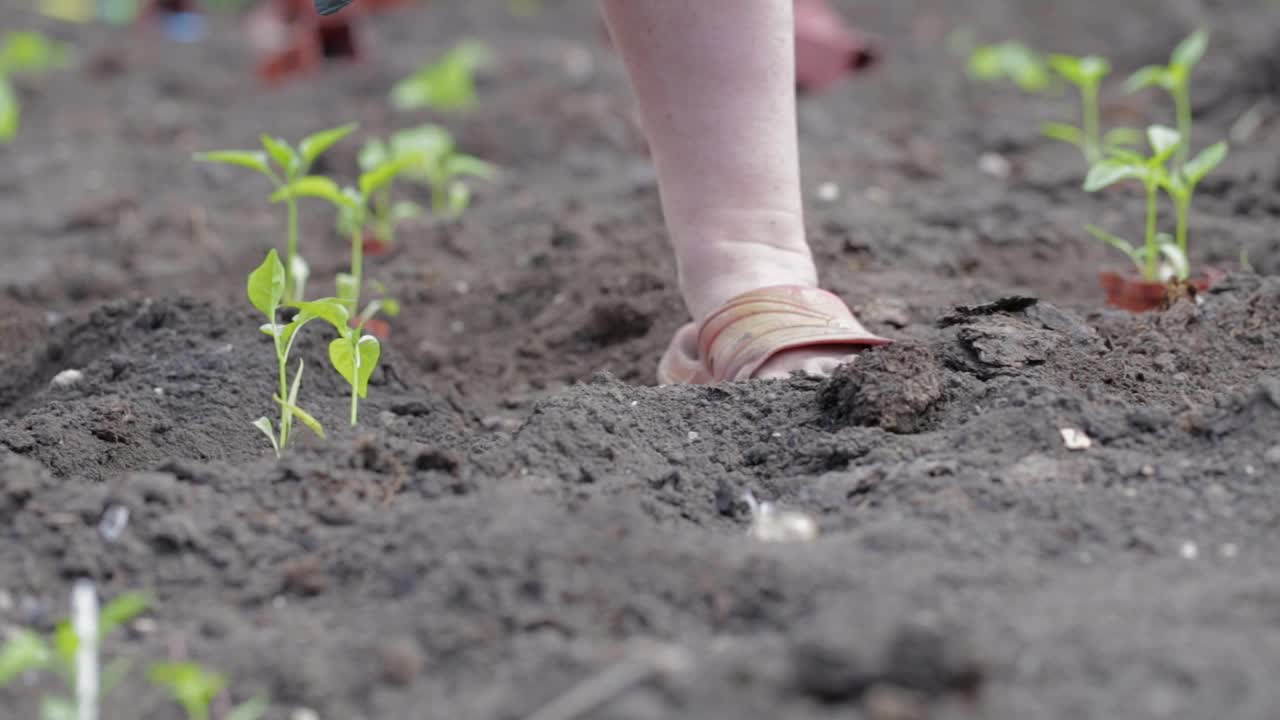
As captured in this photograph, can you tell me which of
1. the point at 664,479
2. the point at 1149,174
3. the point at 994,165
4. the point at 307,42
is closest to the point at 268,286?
the point at 664,479

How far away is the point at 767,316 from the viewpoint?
2094 mm

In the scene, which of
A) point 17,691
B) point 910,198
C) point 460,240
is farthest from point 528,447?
point 910,198

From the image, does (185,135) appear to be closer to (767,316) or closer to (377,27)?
(377,27)

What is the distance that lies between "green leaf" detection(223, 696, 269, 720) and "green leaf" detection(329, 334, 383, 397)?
69 centimetres

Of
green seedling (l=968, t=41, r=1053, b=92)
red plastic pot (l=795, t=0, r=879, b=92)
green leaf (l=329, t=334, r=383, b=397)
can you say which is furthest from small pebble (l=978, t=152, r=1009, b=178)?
green leaf (l=329, t=334, r=383, b=397)

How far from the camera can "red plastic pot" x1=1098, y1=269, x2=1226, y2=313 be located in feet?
7.53

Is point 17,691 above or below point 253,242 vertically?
below

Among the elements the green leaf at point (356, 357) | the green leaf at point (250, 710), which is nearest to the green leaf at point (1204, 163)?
the green leaf at point (356, 357)

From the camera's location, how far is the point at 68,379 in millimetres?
2232

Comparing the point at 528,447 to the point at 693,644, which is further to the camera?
the point at 528,447

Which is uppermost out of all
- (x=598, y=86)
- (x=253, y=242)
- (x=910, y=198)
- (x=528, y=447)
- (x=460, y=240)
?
(x=598, y=86)

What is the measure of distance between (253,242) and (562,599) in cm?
240

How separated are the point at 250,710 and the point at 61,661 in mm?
204

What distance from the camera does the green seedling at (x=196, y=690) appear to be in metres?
1.14
